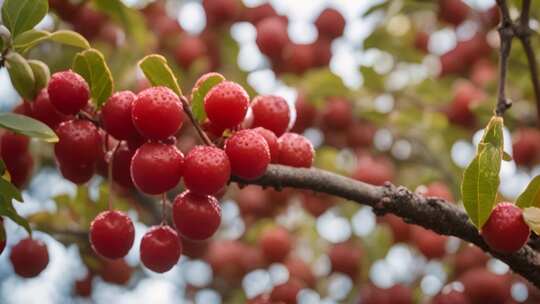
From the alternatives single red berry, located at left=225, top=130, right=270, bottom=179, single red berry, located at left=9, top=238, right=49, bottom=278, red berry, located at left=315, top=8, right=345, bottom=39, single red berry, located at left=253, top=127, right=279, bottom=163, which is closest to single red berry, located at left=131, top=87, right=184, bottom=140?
single red berry, located at left=225, top=130, right=270, bottom=179

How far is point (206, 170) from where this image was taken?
170 centimetres

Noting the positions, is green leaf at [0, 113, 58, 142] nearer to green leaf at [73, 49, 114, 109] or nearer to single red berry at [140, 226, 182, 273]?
green leaf at [73, 49, 114, 109]

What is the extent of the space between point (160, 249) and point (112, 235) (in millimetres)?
125

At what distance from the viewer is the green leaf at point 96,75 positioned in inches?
74.0

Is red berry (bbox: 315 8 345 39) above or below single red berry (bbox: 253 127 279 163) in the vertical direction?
below

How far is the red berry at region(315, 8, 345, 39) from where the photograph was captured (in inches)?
163

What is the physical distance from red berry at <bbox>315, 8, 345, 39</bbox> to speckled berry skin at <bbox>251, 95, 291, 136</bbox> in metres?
2.17

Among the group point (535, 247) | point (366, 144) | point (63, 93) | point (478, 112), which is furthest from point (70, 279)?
point (535, 247)

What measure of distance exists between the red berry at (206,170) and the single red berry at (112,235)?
0.26 m

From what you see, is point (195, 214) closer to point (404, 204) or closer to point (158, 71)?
point (158, 71)

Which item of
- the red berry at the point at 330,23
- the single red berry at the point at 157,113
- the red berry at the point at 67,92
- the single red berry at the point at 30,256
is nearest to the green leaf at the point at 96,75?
the red berry at the point at 67,92

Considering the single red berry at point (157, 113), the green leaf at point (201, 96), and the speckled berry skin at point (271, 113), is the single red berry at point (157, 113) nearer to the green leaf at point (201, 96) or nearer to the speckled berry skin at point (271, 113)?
the green leaf at point (201, 96)

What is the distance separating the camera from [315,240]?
4.55 metres

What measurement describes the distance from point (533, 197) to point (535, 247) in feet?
0.40
